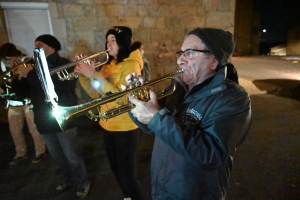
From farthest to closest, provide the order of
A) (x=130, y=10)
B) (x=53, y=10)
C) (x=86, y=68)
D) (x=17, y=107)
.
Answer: (x=130, y=10)
(x=53, y=10)
(x=17, y=107)
(x=86, y=68)

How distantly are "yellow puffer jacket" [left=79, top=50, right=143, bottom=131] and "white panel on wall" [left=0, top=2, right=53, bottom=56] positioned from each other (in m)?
3.35

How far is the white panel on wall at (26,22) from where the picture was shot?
482cm

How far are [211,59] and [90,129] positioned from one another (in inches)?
157

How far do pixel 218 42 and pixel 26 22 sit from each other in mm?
4939

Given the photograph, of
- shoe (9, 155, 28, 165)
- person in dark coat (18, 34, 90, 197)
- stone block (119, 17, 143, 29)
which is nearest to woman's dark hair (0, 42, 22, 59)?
person in dark coat (18, 34, 90, 197)

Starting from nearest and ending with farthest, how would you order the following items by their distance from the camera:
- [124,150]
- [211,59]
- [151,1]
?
[211,59], [124,150], [151,1]

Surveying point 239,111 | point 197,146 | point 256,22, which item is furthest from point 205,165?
point 256,22

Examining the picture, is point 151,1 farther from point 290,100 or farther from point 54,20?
point 290,100

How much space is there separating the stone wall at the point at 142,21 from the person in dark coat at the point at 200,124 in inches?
158

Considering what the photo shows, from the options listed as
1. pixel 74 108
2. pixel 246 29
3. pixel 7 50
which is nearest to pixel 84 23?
pixel 7 50

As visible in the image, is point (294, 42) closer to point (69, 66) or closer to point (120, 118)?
point (120, 118)

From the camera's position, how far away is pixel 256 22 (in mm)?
26516

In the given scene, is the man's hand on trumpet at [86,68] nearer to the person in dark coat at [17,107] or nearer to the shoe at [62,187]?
the person in dark coat at [17,107]

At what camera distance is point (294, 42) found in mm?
22391
